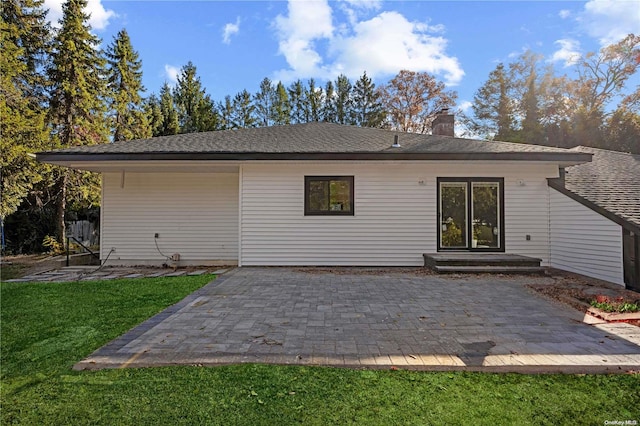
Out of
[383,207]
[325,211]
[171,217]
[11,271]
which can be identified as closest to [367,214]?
[383,207]

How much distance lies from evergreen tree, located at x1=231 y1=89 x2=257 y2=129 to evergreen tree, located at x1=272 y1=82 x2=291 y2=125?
189cm

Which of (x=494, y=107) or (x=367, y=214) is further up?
(x=494, y=107)

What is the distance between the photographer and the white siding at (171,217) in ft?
29.1

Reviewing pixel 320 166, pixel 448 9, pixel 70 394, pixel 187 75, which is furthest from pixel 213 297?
pixel 187 75

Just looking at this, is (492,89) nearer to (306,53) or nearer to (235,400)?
(306,53)

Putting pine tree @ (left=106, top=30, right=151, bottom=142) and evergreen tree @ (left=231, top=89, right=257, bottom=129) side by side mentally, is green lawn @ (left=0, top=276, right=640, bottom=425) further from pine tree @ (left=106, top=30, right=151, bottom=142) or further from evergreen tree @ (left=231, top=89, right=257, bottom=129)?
evergreen tree @ (left=231, top=89, right=257, bottom=129)

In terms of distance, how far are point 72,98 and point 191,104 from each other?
11.5 meters

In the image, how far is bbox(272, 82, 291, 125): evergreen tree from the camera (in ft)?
89.6

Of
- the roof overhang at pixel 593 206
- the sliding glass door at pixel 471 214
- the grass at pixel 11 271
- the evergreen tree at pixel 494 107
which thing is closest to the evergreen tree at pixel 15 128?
the grass at pixel 11 271

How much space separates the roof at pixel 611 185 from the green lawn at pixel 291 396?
15.9ft

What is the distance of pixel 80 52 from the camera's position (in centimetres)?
1445

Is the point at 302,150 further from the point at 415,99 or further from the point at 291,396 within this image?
the point at 415,99

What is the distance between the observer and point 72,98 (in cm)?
1427

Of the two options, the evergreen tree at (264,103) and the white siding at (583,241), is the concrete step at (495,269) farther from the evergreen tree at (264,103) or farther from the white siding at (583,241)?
the evergreen tree at (264,103)
